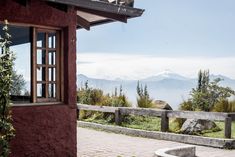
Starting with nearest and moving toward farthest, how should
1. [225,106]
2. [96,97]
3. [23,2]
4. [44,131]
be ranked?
[23,2] < [44,131] < [225,106] < [96,97]

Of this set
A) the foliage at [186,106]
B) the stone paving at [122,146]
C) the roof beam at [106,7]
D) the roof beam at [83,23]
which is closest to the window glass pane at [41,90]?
the roof beam at [106,7]

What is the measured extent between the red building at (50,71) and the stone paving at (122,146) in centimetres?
170

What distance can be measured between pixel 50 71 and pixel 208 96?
11499 millimetres

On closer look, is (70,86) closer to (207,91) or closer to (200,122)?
(200,122)

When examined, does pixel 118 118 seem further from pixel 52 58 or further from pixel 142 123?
pixel 52 58

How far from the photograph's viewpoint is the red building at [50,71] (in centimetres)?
830

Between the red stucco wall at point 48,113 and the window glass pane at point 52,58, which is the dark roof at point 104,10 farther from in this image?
the window glass pane at point 52,58

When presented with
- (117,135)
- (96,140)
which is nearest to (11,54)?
(96,140)

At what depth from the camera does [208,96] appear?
19.2m

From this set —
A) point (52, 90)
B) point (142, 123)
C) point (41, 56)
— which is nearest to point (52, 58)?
point (41, 56)

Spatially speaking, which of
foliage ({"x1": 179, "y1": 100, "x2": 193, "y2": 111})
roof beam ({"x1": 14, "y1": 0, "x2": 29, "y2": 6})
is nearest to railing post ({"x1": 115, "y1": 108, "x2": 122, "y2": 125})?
foliage ({"x1": 179, "y1": 100, "x2": 193, "y2": 111})

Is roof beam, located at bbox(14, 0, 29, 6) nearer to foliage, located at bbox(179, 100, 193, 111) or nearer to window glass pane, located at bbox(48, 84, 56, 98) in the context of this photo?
window glass pane, located at bbox(48, 84, 56, 98)

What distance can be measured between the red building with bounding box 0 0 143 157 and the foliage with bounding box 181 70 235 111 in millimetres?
8313

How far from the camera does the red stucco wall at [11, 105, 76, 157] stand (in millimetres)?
8289
